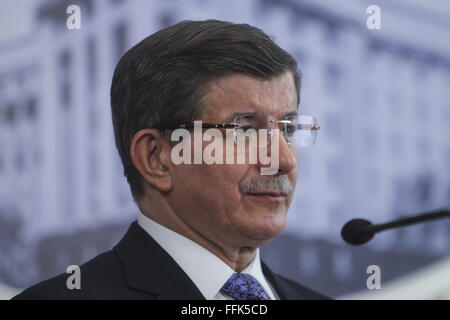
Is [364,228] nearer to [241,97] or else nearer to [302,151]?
[241,97]

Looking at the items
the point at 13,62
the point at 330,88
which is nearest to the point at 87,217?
the point at 13,62

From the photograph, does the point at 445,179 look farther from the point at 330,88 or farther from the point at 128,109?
the point at 128,109

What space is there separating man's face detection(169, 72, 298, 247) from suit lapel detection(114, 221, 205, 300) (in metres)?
0.13

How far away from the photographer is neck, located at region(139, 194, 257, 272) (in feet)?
5.58

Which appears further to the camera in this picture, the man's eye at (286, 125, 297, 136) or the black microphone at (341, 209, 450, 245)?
the man's eye at (286, 125, 297, 136)

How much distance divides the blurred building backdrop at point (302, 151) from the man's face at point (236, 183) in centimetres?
71

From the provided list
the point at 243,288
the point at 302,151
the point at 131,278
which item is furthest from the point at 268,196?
the point at 302,151

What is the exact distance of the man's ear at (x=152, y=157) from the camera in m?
1.69

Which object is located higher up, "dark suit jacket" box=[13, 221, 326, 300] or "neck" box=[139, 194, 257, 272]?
Result: "neck" box=[139, 194, 257, 272]

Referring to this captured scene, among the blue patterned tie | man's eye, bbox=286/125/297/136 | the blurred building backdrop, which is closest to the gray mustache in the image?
man's eye, bbox=286/125/297/136

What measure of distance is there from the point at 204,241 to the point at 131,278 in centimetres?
20

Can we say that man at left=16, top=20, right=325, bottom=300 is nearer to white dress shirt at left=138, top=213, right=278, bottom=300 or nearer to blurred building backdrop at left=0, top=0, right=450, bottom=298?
white dress shirt at left=138, top=213, right=278, bottom=300

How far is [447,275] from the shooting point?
8.75 feet
